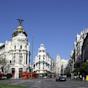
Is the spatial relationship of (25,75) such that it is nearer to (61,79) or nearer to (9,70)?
(9,70)

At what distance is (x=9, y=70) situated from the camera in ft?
654

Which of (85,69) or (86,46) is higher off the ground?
(86,46)

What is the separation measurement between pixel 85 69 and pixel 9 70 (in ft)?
211

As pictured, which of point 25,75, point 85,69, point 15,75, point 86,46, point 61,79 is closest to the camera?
point 61,79

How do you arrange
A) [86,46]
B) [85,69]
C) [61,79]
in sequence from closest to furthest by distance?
[61,79] → [85,69] → [86,46]

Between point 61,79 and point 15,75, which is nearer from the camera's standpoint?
point 61,79

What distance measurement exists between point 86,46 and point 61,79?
253 feet

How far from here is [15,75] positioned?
198500mm

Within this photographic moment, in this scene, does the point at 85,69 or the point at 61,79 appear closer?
the point at 61,79

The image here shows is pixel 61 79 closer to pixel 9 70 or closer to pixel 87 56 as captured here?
pixel 87 56

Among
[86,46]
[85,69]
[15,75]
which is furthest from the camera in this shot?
[15,75]

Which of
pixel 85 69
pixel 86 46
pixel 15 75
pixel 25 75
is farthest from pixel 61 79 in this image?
pixel 15 75

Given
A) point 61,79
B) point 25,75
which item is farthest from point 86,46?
point 61,79

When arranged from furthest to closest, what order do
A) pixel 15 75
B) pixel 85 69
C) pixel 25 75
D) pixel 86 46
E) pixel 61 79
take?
pixel 15 75
pixel 86 46
pixel 25 75
pixel 85 69
pixel 61 79
